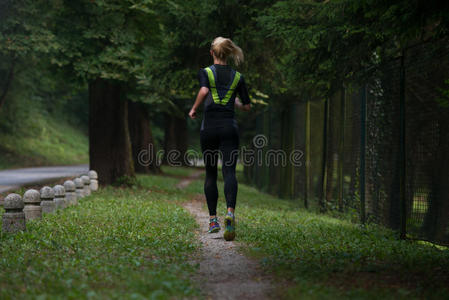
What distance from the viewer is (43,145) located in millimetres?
37438

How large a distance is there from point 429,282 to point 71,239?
13.2 feet

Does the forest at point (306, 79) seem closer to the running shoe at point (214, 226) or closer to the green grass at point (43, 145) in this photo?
the running shoe at point (214, 226)

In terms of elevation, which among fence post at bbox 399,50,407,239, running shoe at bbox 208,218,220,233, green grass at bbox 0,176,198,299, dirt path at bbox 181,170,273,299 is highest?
fence post at bbox 399,50,407,239

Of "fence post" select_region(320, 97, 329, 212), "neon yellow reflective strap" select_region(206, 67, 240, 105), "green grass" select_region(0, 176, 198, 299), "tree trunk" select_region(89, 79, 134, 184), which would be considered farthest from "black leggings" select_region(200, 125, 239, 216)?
"tree trunk" select_region(89, 79, 134, 184)

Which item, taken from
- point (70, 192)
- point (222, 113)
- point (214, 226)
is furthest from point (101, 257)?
point (70, 192)

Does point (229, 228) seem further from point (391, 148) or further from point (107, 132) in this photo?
point (107, 132)

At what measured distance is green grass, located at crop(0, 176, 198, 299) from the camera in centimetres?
405

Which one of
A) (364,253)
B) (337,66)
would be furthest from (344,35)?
(364,253)

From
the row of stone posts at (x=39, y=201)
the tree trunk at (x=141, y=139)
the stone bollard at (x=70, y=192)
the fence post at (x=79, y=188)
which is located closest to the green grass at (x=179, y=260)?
the row of stone posts at (x=39, y=201)

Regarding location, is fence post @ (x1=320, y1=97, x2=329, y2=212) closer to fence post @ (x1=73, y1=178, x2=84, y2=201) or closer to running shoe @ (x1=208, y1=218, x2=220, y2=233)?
fence post @ (x1=73, y1=178, x2=84, y2=201)

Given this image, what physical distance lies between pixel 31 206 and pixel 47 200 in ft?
3.40

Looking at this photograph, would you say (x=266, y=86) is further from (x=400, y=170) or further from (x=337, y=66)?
(x=400, y=170)

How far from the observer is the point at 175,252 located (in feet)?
18.7

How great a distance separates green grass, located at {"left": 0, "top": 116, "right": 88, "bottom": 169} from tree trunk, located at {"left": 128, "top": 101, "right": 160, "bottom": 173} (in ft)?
25.6
